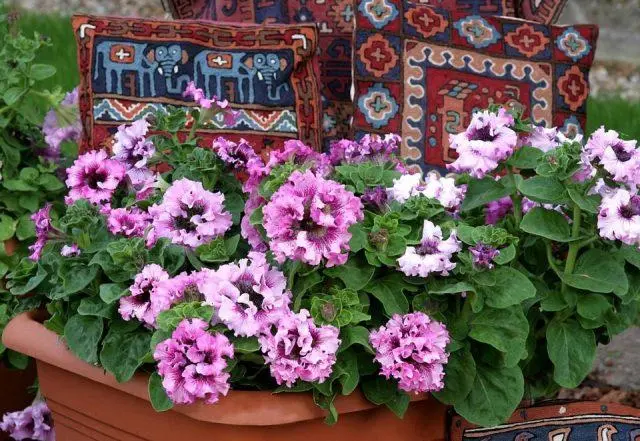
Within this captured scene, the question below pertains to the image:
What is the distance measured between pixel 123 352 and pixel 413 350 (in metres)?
0.42

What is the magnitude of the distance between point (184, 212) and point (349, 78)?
977 millimetres

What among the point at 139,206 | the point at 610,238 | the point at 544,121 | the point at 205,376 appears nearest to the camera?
the point at 205,376

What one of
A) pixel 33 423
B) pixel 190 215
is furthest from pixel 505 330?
pixel 33 423

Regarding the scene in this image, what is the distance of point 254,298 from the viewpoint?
4.77 ft

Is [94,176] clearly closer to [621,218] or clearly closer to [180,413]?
[180,413]

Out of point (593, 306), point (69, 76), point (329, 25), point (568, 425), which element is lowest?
point (69, 76)

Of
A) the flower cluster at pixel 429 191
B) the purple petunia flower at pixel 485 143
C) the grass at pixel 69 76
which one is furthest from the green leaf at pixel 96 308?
the grass at pixel 69 76

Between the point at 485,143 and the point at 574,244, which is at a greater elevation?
the point at 485,143

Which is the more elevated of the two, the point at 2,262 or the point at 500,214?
the point at 500,214

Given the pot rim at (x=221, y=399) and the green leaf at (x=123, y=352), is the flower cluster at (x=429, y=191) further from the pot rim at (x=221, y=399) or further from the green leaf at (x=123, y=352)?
the green leaf at (x=123, y=352)

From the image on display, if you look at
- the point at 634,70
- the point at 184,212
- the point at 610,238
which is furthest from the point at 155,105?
the point at 634,70

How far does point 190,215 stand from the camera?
5.19ft

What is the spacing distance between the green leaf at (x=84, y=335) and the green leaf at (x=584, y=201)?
28.6 inches

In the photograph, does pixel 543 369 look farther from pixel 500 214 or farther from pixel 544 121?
pixel 544 121
